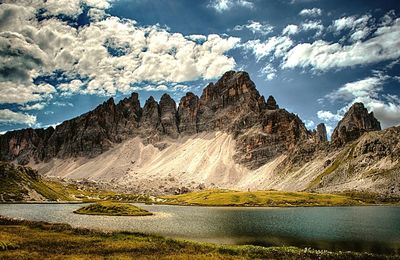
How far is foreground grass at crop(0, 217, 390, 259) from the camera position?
4316 cm

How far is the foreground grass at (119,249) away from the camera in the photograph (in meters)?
43.2

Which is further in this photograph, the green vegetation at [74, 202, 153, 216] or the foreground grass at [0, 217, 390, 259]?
the green vegetation at [74, 202, 153, 216]

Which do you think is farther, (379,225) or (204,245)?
(379,225)

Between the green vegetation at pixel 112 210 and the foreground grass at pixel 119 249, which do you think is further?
the green vegetation at pixel 112 210

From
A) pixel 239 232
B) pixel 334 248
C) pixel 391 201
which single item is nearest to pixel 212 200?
pixel 391 201

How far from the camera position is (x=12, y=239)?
50.4 metres

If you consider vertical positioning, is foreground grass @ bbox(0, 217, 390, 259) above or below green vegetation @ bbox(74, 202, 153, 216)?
above

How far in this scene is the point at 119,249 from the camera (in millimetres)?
47719

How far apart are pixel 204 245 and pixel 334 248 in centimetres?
2209

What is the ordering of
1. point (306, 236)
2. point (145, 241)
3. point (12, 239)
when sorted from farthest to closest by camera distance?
1. point (306, 236)
2. point (145, 241)
3. point (12, 239)

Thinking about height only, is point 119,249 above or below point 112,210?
above

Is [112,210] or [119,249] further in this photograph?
[112,210]

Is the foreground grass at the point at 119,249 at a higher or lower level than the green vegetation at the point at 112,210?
higher

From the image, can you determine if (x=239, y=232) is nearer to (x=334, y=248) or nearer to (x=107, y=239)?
(x=334, y=248)
